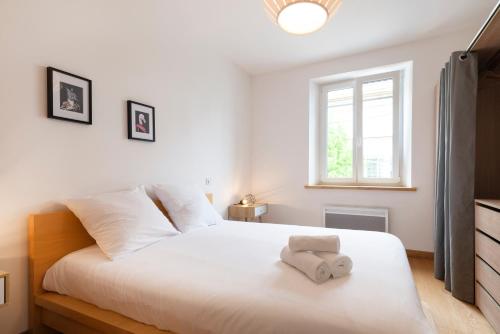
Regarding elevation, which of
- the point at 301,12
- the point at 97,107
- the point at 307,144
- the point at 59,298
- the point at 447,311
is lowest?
the point at 447,311

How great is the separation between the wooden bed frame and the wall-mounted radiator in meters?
2.66

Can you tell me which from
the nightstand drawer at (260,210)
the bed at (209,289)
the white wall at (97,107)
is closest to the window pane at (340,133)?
the nightstand drawer at (260,210)

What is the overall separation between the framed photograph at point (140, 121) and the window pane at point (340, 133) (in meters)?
2.42

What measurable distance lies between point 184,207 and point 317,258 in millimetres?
1285

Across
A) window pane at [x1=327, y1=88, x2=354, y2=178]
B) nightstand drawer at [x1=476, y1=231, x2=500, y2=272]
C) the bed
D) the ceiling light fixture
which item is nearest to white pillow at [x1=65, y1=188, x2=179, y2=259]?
the bed

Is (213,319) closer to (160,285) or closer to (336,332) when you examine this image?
(160,285)

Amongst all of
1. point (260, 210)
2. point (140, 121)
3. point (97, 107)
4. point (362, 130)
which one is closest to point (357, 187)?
point (362, 130)

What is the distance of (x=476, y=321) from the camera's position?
1.81 m

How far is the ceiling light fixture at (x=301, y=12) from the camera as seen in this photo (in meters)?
1.41

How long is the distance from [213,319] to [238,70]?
3.29 meters

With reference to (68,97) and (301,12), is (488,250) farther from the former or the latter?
(68,97)

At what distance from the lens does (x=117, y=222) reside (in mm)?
1654

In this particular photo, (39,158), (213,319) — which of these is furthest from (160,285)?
(39,158)

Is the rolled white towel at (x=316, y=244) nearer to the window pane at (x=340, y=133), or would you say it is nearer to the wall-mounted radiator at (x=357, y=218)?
the wall-mounted radiator at (x=357, y=218)
